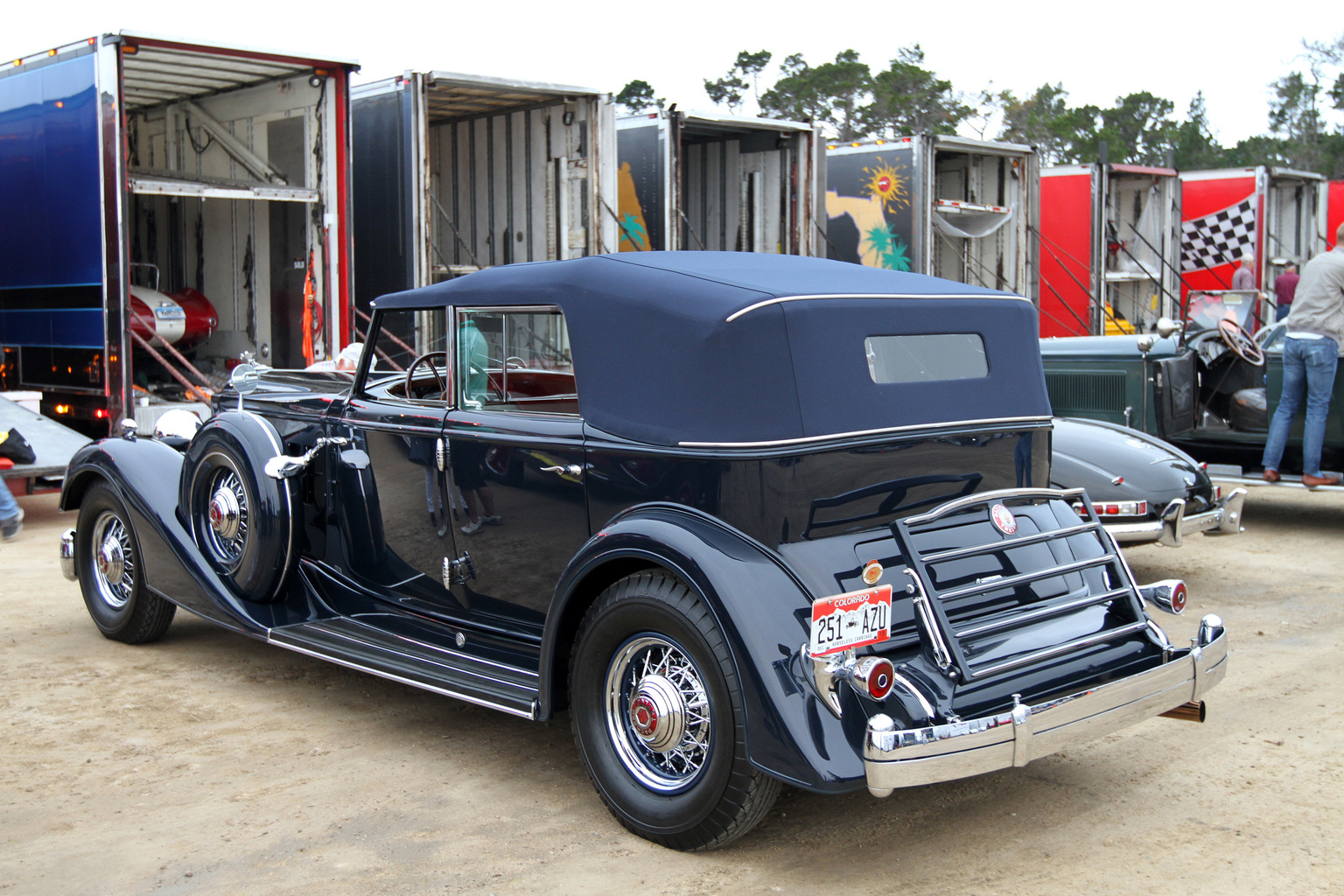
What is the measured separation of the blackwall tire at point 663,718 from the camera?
9.92 ft

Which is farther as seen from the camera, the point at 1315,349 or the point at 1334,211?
the point at 1334,211

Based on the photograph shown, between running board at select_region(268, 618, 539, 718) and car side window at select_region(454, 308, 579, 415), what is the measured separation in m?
0.83

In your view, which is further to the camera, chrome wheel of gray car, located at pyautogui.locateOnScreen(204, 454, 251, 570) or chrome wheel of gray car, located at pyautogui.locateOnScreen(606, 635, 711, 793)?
chrome wheel of gray car, located at pyautogui.locateOnScreen(204, 454, 251, 570)

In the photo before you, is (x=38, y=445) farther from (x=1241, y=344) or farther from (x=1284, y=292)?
(x=1284, y=292)

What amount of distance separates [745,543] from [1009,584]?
29.2 inches

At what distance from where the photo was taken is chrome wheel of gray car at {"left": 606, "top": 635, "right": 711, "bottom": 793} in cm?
318

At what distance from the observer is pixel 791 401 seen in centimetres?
325

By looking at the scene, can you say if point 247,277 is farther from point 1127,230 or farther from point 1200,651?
point 1127,230

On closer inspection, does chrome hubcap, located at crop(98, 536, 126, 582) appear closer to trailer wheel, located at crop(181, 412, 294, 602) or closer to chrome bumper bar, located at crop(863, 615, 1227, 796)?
trailer wheel, located at crop(181, 412, 294, 602)

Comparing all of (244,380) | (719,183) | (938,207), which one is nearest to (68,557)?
(244,380)

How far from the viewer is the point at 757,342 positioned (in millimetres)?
3287

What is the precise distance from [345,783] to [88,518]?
2.45m

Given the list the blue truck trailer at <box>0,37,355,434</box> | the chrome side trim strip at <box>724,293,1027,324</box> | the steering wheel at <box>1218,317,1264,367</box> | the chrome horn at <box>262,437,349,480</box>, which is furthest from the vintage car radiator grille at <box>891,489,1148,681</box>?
the blue truck trailer at <box>0,37,355,434</box>

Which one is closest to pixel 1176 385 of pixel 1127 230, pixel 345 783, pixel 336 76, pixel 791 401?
pixel 791 401
